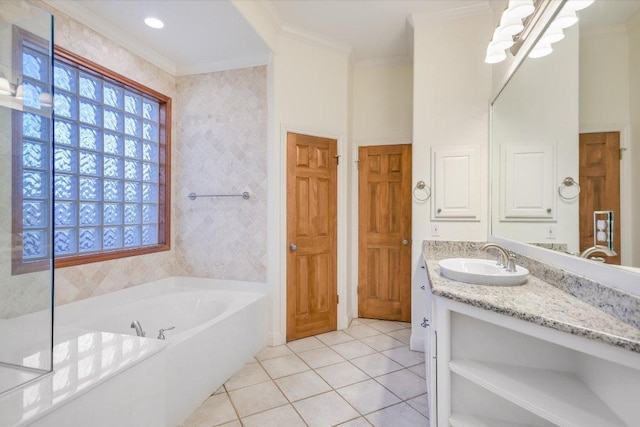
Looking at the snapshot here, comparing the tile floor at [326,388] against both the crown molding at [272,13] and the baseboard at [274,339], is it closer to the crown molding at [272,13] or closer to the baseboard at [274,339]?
the baseboard at [274,339]

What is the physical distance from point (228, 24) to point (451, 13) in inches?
72.7

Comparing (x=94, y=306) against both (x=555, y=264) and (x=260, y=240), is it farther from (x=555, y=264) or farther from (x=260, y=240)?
(x=555, y=264)

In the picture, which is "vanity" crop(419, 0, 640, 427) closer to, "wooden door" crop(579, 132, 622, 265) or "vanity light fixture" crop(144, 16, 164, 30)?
"wooden door" crop(579, 132, 622, 265)

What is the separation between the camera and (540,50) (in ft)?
5.17

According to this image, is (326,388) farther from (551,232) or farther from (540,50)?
(540,50)

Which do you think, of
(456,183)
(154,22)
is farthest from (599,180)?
(154,22)

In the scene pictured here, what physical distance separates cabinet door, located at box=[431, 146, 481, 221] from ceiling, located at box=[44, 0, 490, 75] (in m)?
1.18

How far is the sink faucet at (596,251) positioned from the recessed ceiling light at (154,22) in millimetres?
3077

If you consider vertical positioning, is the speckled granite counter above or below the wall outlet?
below

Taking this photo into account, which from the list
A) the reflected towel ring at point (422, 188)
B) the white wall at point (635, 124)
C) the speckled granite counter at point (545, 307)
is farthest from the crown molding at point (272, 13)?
the speckled granite counter at point (545, 307)

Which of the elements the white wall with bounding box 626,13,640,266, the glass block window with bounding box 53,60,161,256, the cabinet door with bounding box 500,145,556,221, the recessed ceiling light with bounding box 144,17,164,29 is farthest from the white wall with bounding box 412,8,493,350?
the glass block window with bounding box 53,60,161,256

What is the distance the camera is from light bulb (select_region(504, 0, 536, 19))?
5.31 ft

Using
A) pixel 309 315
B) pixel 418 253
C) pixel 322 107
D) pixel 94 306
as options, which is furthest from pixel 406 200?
pixel 94 306

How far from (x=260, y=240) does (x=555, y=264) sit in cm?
223
